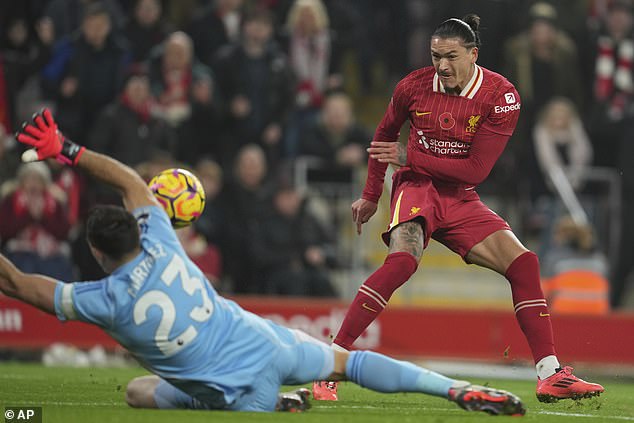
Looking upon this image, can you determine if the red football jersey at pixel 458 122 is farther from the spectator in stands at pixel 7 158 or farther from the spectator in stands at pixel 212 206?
the spectator in stands at pixel 7 158

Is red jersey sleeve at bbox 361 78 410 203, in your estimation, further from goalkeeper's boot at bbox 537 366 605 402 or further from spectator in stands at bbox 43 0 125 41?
spectator in stands at bbox 43 0 125 41

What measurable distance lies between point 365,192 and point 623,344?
611cm

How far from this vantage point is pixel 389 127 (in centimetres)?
891

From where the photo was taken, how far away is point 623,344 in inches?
559

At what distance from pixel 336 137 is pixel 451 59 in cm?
672

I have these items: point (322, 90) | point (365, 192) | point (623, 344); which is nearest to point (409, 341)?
point (623, 344)

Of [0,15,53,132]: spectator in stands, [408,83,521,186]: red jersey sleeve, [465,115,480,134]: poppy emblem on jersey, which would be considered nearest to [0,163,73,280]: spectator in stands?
[0,15,53,132]: spectator in stands

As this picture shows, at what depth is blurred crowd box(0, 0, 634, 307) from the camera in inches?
564

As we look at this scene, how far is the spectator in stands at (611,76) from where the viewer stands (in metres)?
15.9

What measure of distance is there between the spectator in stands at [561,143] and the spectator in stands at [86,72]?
493 cm

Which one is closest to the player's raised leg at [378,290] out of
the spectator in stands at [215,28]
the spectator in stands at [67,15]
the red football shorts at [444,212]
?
the red football shorts at [444,212]

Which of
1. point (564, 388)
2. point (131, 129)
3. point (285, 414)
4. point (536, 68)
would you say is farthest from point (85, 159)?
point (536, 68)

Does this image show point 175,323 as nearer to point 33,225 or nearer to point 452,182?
point 452,182

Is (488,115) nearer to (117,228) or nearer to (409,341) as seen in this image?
(117,228)
